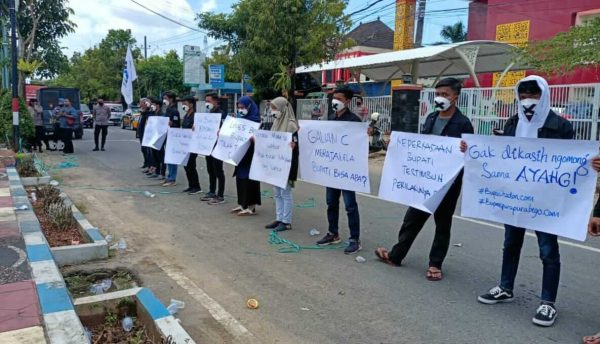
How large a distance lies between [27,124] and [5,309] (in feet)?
40.2

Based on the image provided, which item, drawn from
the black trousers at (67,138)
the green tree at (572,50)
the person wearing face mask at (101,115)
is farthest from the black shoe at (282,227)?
the black trousers at (67,138)

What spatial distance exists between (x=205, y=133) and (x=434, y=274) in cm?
506

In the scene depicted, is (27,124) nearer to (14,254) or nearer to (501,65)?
(14,254)

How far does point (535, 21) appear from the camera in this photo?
20.4 metres

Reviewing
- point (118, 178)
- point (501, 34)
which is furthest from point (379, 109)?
point (118, 178)

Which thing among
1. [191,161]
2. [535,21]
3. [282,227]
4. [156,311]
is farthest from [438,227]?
[535,21]

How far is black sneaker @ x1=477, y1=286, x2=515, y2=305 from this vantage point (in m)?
4.27

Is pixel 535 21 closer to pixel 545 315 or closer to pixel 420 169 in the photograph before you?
pixel 420 169

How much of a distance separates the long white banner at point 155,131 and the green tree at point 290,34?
779 centimetres

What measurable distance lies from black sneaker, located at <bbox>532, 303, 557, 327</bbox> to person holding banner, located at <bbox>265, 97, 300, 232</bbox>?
3397 millimetres

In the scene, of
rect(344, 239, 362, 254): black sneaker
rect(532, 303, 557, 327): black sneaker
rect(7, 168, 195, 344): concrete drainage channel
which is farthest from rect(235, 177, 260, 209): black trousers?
rect(532, 303, 557, 327): black sneaker

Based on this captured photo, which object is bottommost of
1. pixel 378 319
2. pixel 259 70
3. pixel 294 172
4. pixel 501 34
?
pixel 378 319

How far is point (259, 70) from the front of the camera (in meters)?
21.5

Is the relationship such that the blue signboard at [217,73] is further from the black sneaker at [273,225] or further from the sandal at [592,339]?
the sandal at [592,339]
